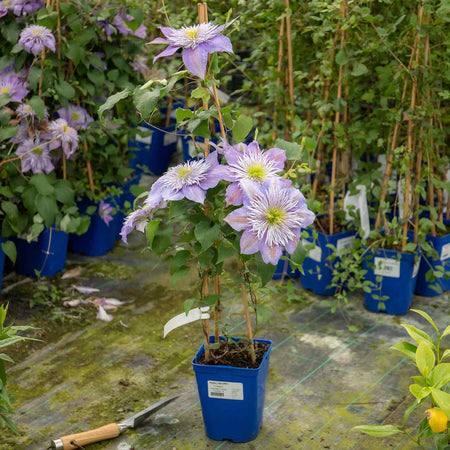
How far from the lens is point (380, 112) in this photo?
2.76 meters

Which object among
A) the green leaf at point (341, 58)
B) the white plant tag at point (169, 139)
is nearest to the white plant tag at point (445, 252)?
the green leaf at point (341, 58)

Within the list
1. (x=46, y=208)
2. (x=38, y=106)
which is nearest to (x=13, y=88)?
(x=38, y=106)

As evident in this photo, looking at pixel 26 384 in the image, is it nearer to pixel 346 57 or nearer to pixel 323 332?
pixel 323 332

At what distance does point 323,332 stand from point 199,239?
3.78ft

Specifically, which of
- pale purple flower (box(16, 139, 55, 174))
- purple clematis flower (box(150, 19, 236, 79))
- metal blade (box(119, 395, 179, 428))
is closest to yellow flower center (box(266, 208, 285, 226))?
purple clematis flower (box(150, 19, 236, 79))

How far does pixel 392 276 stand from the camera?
278cm

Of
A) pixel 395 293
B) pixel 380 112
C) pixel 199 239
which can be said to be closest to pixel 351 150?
pixel 380 112

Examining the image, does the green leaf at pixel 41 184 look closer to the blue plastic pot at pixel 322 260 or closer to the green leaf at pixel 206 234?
the blue plastic pot at pixel 322 260

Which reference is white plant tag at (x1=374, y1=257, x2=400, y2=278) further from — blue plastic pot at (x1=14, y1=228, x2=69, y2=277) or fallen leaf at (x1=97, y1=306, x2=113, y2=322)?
blue plastic pot at (x1=14, y1=228, x2=69, y2=277)

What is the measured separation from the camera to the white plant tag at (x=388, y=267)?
2.76 m

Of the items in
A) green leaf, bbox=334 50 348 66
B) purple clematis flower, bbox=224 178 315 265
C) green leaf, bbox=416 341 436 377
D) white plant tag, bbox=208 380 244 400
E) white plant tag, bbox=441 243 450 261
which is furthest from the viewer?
white plant tag, bbox=441 243 450 261

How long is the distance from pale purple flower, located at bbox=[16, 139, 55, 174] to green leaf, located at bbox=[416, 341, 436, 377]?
6.28ft

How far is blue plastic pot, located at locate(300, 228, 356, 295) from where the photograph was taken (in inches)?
115

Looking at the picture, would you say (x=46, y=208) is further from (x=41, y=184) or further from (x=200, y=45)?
(x=200, y=45)
